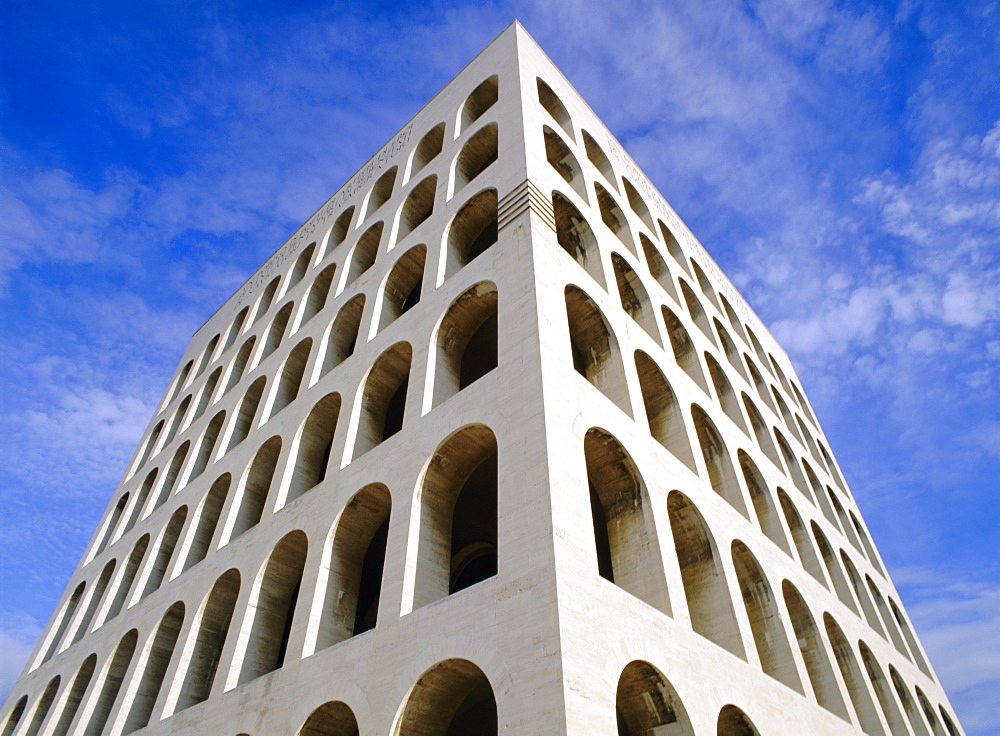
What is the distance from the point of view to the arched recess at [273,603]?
12.9 metres

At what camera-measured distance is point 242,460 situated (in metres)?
17.7

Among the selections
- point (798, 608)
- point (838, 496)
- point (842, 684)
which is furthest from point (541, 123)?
point (838, 496)

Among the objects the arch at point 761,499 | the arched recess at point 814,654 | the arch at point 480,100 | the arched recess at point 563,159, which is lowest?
the arched recess at point 814,654

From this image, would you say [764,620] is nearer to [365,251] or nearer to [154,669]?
[154,669]

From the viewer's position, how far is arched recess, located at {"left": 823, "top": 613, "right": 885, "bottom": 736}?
15.1 m

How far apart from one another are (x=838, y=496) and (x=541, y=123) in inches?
737

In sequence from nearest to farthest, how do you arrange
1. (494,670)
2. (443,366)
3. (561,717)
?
(561,717) < (494,670) < (443,366)

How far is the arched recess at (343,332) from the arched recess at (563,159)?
248 inches

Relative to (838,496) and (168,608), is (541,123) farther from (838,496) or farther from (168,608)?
(838,496)

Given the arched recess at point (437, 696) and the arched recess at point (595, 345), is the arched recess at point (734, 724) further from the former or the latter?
the arched recess at point (595, 345)

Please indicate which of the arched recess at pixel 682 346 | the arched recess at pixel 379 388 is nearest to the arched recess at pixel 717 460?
the arched recess at pixel 682 346

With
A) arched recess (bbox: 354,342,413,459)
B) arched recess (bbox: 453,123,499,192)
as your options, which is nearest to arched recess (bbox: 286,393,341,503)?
arched recess (bbox: 354,342,413,459)

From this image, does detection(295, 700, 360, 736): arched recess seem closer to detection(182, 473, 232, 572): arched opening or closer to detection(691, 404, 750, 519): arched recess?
detection(182, 473, 232, 572): arched opening

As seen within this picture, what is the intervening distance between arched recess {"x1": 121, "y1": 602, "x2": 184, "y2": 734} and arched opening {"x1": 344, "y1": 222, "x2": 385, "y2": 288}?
1033cm
